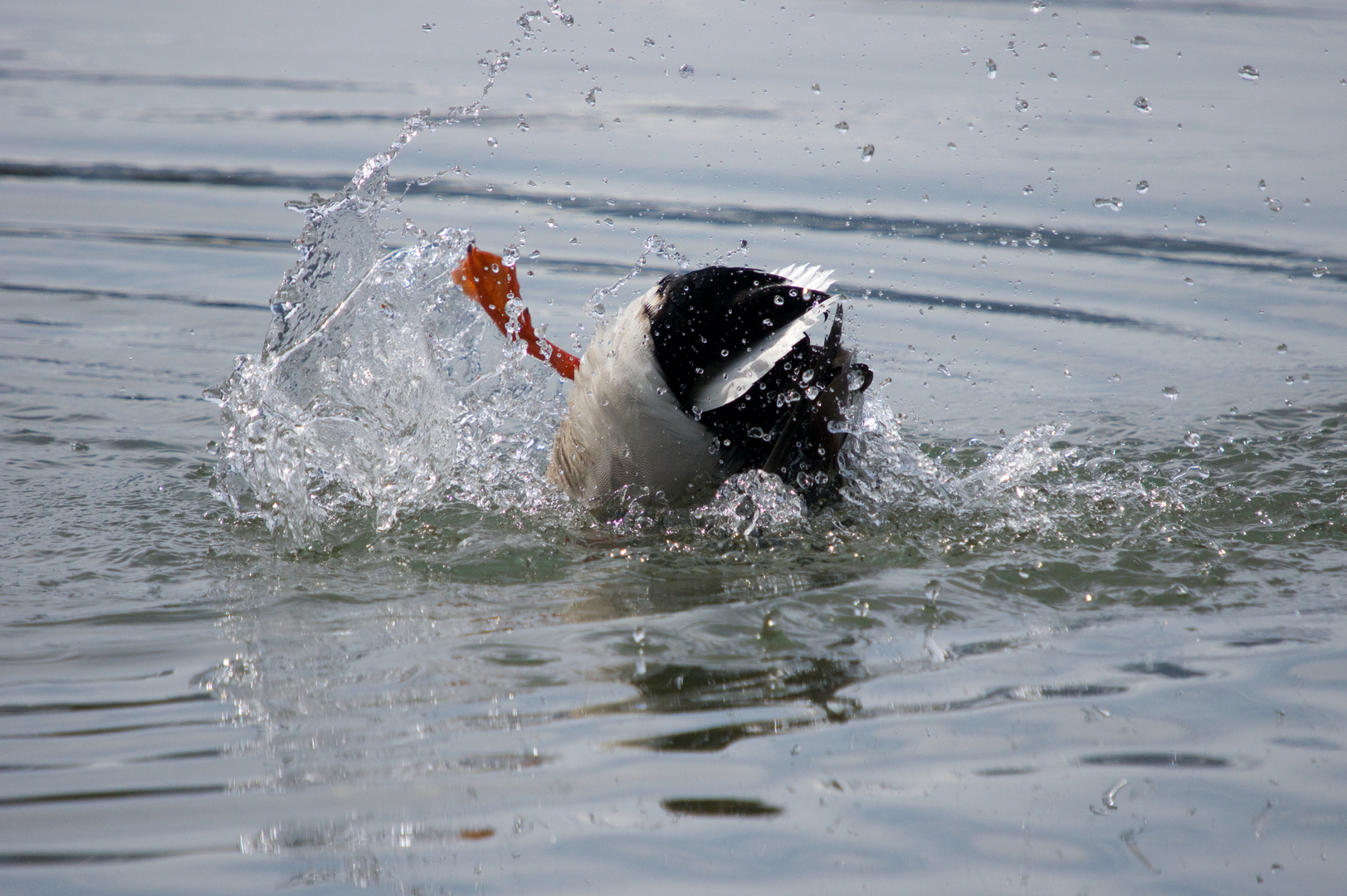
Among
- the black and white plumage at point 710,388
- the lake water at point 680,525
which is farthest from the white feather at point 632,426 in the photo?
the lake water at point 680,525

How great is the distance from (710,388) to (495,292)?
0.90 m

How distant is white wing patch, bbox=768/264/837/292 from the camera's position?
3.07m

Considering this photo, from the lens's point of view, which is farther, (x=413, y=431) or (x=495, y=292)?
(x=413, y=431)

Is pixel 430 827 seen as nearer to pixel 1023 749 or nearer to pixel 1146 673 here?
pixel 1023 749

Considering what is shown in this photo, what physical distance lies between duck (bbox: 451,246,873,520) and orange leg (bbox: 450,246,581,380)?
318 millimetres

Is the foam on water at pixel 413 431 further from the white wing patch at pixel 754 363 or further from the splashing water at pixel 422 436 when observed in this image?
the white wing patch at pixel 754 363

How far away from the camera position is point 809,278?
3115 mm

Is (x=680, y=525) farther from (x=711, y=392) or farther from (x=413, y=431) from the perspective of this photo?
(x=413, y=431)

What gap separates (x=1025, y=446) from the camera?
12.3ft

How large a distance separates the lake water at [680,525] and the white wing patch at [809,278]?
0.53 metres

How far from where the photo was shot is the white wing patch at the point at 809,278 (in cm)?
307

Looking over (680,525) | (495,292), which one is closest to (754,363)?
(680,525)

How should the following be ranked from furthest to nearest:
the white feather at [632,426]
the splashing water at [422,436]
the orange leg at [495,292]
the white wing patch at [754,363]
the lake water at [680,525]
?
the orange leg at [495,292] → the splashing water at [422,436] → the white feather at [632,426] → the white wing patch at [754,363] → the lake water at [680,525]

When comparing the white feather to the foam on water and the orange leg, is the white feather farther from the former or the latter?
the orange leg
